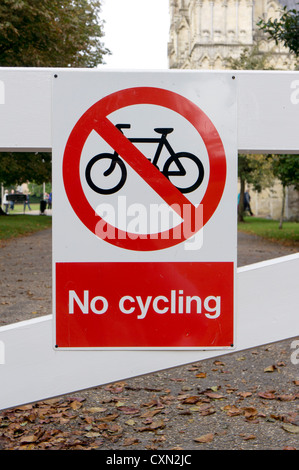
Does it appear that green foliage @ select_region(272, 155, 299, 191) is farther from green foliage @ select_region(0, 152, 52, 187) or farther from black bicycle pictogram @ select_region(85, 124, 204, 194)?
black bicycle pictogram @ select_region(85, 124, 204, 194)

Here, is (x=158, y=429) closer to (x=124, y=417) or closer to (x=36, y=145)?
(x=124, y=417)

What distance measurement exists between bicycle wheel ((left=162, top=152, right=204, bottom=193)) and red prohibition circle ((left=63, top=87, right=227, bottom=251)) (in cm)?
3

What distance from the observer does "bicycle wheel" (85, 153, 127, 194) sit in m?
1.78

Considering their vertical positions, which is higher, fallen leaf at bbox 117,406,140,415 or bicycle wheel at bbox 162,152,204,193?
bicycle wheel at bbox 162,152,204,193

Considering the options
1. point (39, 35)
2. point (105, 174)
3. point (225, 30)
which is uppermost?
point (225, 30)

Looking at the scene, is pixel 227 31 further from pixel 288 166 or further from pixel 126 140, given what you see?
pixel 126 140

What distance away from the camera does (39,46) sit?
18094mm

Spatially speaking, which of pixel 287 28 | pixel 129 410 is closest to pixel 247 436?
pixel 129 410

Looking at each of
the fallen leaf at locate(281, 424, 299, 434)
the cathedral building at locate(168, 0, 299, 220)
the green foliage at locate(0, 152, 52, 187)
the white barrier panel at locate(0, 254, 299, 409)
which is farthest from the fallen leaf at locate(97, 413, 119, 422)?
the cathedral building at locate(168, 0, 299, 220)

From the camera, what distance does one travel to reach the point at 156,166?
69.9 inches

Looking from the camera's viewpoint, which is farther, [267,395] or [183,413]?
[267,395]

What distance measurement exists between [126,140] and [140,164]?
0.08 metres
